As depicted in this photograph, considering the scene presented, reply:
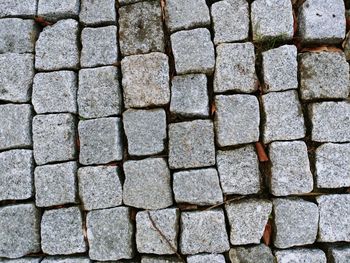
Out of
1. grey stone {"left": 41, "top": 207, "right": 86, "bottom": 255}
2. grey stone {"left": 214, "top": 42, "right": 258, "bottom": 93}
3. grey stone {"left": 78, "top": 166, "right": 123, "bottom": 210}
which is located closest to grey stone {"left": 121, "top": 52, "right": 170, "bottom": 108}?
grey stone {"left": 214, "top": 42, "right": 258, "bottom": 93}

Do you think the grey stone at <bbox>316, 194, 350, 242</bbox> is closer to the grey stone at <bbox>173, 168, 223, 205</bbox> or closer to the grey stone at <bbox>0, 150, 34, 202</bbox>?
the grey stone at <bbox>173, 168, 223, 205</bbox>

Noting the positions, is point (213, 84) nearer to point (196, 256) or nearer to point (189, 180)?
point (189, 180)

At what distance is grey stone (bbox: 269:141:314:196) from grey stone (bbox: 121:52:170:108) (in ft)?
2.36

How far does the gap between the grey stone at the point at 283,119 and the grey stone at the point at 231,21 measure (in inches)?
16.4

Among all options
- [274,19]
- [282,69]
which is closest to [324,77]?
[282,69]

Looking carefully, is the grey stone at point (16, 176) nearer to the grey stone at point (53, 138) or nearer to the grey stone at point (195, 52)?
the grey stone at point (53, 138)

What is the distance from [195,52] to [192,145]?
539 millimetres

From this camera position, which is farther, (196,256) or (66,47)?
(66,47)

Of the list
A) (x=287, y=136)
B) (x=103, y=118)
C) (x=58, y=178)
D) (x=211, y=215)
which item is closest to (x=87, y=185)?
(x=58, y=178)

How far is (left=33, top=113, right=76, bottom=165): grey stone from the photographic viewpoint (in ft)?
6.91

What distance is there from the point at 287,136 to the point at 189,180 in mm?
607

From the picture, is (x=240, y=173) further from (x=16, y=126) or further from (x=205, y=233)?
(x=16, y=126)

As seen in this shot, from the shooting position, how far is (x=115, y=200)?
207 cm

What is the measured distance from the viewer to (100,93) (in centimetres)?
211
